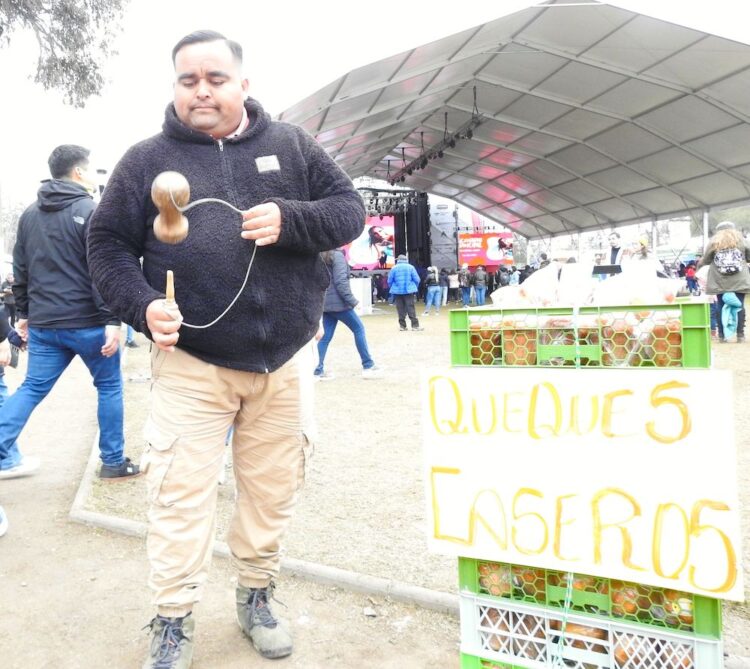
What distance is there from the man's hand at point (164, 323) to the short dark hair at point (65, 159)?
7.68 feet

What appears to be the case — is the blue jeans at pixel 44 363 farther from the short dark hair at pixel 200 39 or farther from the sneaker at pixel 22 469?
the short dark hair at pixel 200 39

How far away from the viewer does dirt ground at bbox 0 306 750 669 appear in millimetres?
2248

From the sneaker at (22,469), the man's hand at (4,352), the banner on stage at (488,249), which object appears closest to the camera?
the man's hand at (4,352)

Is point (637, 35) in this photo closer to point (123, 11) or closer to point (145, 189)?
point (123, 11)

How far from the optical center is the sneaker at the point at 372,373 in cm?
815

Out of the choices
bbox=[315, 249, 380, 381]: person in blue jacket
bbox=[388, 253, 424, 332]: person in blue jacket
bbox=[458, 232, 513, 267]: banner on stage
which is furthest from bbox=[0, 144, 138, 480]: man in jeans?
bbox=[458, 232, 513, 267]: banner on stage

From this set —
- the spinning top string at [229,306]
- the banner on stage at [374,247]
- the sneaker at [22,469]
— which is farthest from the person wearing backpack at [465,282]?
the spinning top string at [229,306]

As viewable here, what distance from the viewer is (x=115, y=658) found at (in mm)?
2201

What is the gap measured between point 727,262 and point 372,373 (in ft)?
16.4

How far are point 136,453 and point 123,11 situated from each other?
32.6 ft

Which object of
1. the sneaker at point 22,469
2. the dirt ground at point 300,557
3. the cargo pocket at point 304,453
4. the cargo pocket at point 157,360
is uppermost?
the cargo pocket at point 157,360

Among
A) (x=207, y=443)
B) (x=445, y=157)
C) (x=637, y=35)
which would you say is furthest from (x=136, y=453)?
(x=445, y=157)

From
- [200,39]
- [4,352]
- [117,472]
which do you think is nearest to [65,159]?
[4,352]

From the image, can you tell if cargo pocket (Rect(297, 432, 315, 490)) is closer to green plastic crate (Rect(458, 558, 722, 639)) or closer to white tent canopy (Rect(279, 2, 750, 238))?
green plastic crate (Rect(458, 558, 722, 639))
